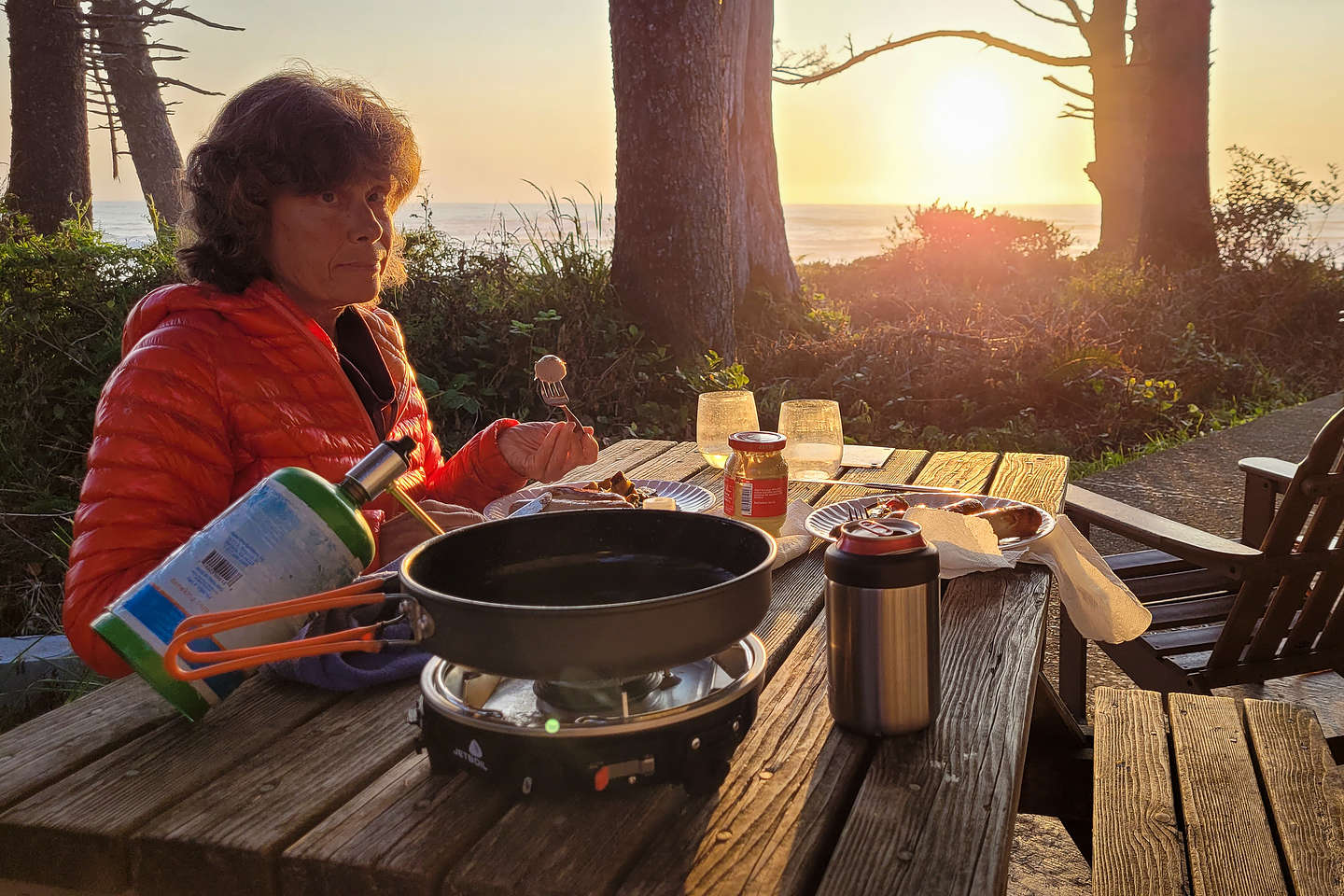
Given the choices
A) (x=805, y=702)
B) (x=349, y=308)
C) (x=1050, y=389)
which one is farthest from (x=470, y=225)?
(x=805, y=702)

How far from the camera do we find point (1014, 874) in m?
2.56

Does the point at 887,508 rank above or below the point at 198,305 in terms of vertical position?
below

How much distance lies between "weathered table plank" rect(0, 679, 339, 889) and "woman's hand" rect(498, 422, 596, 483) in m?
0.93

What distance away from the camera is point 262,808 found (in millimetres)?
1082

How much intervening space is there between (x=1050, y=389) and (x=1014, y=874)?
499 cm

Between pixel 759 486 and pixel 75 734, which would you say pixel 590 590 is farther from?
pixel 759 486

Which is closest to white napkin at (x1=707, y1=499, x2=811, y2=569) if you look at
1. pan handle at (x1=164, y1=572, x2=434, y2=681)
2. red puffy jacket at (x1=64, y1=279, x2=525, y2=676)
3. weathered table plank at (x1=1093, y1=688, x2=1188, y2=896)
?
weathered table plank at (x1=1093, y1=688, x2=1188, y2=896)

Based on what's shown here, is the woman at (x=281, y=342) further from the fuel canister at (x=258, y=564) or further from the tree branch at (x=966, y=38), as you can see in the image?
the tree branch at (x=966, y=38)

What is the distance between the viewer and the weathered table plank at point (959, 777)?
957 millimetres

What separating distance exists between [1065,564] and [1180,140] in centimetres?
1011

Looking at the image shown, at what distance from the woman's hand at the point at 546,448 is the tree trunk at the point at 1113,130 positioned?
1382cm

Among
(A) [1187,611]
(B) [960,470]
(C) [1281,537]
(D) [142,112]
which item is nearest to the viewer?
(C) [1281,537]

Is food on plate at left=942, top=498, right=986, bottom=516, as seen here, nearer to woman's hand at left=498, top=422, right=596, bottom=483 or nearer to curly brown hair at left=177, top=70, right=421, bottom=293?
woman's hand at left=498, top=422, right=596, bottom=483

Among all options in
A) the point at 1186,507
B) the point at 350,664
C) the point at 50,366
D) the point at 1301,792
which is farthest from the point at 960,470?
the point at 50,366
